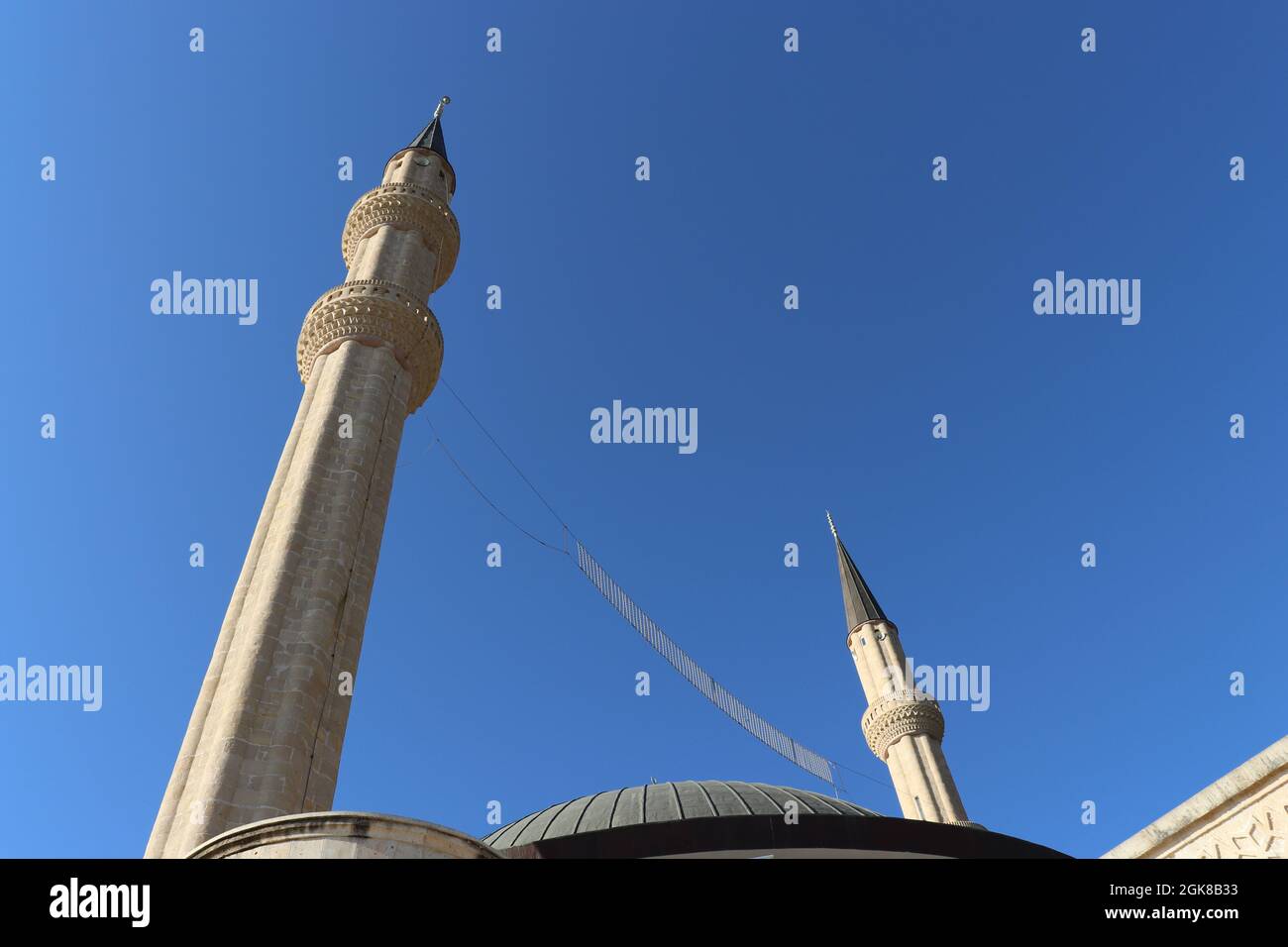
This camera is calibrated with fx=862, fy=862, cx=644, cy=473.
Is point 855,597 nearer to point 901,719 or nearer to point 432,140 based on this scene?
point 901,719

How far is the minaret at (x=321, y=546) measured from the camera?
9.19 meters

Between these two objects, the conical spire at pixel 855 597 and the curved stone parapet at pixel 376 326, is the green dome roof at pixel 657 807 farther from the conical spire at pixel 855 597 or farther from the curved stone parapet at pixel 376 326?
the conical spire at pixel 855 597

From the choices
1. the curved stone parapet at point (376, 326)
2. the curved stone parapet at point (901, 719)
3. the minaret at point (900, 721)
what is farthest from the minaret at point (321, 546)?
the curved stone parapet at point (901, 719)

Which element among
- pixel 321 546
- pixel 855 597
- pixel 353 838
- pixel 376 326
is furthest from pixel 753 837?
pixel 855 597

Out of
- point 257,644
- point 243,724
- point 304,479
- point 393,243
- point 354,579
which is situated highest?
point 393,243

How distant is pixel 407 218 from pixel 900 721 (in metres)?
18.5

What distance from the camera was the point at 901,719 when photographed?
24359 millimetres

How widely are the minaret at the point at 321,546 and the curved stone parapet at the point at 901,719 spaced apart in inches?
652

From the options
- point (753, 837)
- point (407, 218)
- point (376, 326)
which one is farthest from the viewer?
point (407, 218)

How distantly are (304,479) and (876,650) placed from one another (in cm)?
2001

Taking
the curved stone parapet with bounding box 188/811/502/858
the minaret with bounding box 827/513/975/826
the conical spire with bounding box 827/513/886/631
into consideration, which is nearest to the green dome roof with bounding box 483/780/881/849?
the curved stone parapet with bounding box 188/811/502/858
